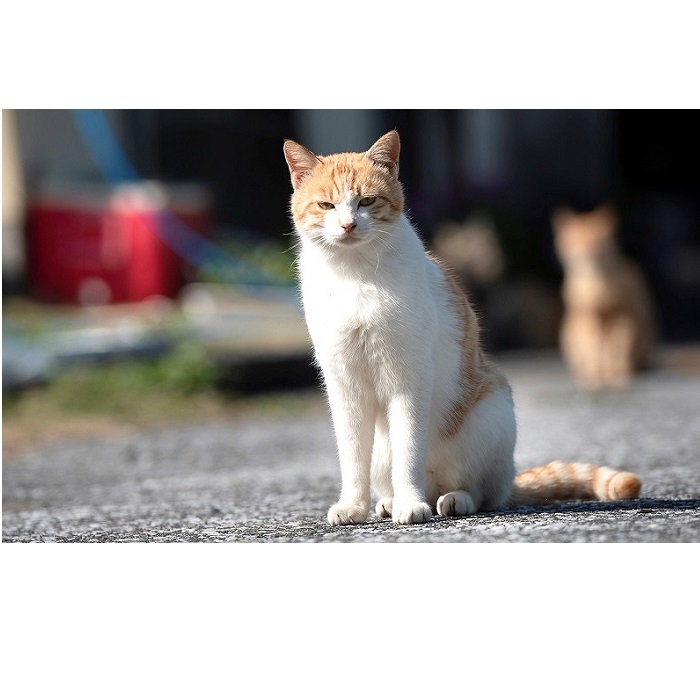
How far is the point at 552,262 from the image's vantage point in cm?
1078

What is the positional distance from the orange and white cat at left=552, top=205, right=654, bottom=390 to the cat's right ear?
507 cm

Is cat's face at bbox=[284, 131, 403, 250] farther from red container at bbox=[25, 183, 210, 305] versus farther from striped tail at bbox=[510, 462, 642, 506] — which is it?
red container at bbox=[25, 183, 210, 305]

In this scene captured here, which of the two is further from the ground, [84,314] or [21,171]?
[21,171]

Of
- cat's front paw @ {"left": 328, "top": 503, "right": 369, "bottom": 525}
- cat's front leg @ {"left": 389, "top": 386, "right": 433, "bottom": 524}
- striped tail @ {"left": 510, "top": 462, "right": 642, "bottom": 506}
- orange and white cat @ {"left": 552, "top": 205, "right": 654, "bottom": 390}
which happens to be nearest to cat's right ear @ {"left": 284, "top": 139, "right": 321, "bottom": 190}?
cat's front leg @ {"left": 389, "top": 386, "right": 433, "bottom": 524}

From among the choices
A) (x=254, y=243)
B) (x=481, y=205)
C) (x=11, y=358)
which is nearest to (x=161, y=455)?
(x=11, y=358)

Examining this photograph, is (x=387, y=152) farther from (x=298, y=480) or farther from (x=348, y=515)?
(x=298, y=480)

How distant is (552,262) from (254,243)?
300 centimetres

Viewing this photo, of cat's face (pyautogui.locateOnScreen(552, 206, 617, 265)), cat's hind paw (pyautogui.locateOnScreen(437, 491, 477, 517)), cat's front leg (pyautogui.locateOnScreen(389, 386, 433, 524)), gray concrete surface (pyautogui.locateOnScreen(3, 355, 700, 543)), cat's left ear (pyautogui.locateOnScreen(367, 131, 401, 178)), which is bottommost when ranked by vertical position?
gray concrete surface (pyautogui.locateOnScreen(3, 355, 700, 543))

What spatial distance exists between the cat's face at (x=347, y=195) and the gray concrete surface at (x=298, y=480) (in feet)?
3.08

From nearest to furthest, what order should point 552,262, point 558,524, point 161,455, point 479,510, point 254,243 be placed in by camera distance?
1. point 558,524
2. point 479,510
3. point 161,455
4. point 254,243
5. point 552,262

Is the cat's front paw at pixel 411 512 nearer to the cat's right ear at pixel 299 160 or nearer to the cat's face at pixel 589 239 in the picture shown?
the cat's right ear at pixel 299 160

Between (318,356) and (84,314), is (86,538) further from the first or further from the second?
(84,314)

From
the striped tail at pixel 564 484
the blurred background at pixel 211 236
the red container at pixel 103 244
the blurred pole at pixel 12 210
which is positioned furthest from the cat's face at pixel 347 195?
the blurred pole at pixel 12 210

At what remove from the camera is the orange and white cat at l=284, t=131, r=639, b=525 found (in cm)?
344
